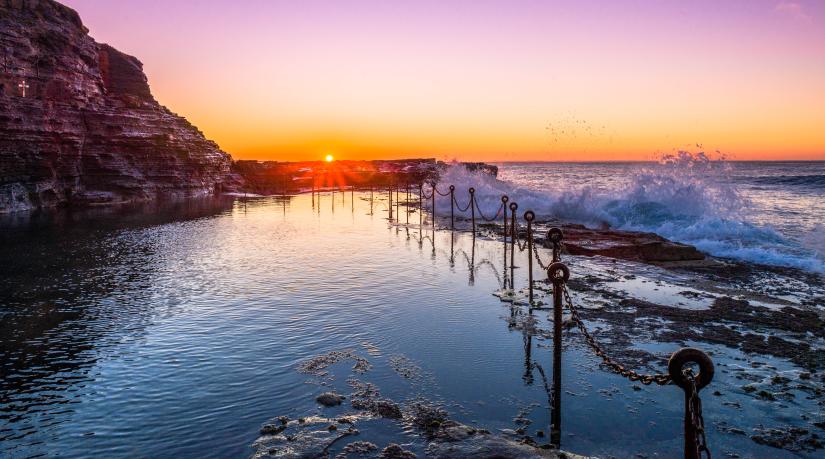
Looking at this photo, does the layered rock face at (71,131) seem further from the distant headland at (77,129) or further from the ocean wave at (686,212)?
the ocean wave at (686,212)

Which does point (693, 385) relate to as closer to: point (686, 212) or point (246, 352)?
point (246, 352)

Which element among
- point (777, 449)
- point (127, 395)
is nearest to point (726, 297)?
point (777, 449)

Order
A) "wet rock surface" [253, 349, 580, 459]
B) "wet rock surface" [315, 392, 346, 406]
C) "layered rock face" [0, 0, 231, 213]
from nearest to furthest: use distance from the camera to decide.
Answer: "wet rock surface" [253, 349, 580, 459]
"wet rock surface" [315, 392, 346, 406]
"layered rock face" [0, 0, 231, 213]

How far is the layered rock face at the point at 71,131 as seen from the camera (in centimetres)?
2977

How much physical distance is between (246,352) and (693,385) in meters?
5.83

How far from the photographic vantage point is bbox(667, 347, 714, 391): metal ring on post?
310cm

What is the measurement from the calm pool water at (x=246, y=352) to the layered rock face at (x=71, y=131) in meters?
19.6

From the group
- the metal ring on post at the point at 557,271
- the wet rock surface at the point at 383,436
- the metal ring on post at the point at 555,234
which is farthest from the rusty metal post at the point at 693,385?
the metal ring on post at the point at 555,234

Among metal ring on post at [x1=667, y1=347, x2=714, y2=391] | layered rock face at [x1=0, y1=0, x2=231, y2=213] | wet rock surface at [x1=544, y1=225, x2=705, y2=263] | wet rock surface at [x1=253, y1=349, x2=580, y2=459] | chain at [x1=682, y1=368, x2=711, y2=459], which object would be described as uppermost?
layered rock face at [x1=0, y1=0, x2=231, y2=213]

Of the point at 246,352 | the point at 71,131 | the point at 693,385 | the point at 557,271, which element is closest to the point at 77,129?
the point at 71,131

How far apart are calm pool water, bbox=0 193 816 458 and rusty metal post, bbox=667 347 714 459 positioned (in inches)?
72.9

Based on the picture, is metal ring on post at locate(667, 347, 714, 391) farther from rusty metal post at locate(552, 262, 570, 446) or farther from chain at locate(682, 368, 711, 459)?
rusty metal post at locate(552, 262, 570, 446)

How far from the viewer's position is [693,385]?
10.4 feet

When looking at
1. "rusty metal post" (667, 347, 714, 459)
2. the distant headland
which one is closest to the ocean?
"rusty metal post" (667, 347, 714, 459)
